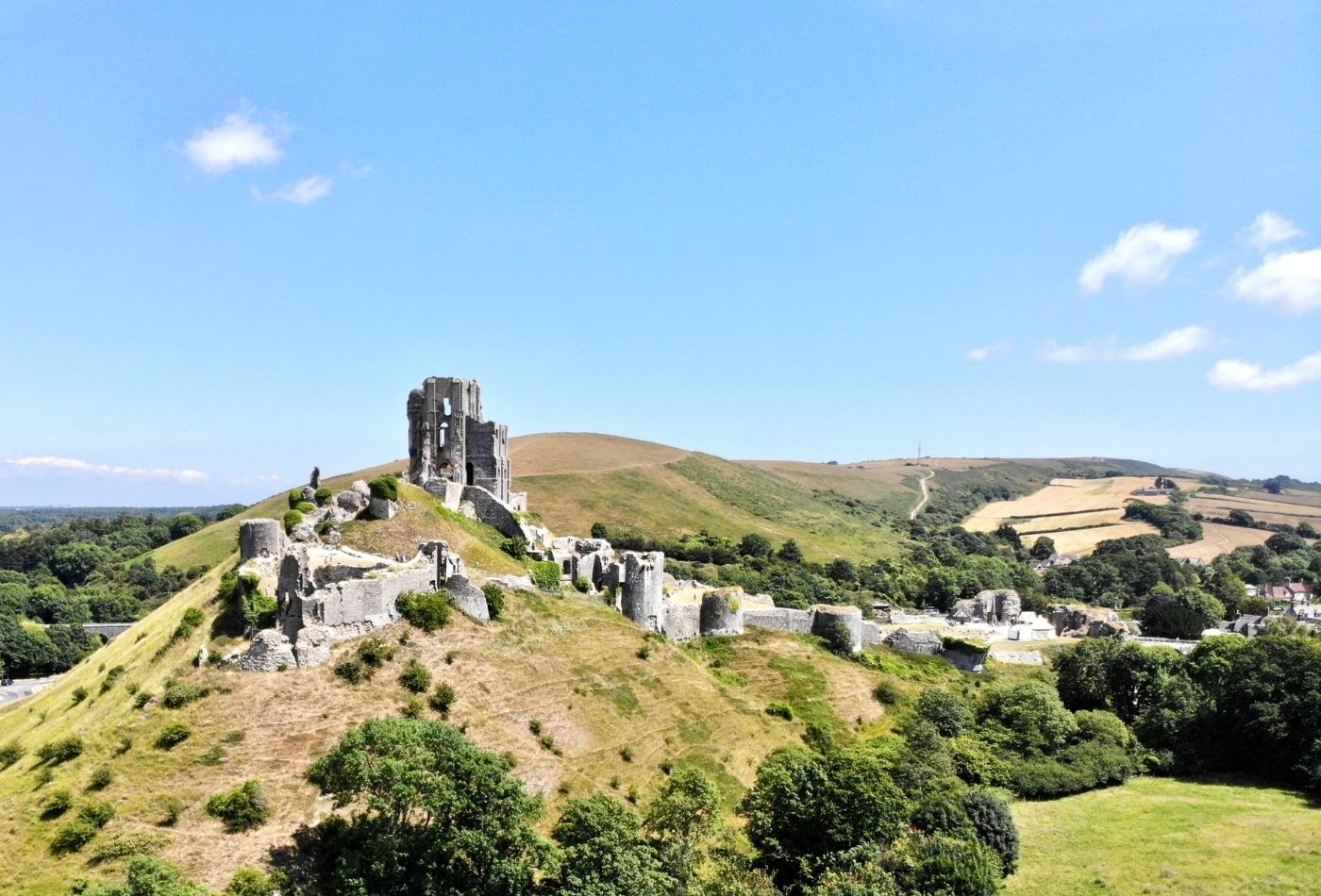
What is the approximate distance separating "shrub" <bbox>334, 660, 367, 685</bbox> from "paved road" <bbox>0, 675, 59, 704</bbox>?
65.7 meters

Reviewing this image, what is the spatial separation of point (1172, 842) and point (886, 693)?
2344 cm

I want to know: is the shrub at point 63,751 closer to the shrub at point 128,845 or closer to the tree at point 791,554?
the shrub at point 128,845

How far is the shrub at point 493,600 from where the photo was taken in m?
45.5

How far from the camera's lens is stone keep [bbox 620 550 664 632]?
191 ft

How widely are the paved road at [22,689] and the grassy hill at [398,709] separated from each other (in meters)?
46.6

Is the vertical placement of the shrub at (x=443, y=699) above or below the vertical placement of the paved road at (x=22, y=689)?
above

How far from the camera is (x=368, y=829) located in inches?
1127

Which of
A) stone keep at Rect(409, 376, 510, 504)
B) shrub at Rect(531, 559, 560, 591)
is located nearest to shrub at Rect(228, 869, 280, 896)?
shrub at Rect(531, 559, 560, 591)

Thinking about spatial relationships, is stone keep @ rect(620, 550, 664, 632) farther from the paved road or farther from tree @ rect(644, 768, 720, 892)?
the paved road

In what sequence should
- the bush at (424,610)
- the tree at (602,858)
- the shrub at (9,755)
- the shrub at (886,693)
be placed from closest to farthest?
1. the tree at (602,858)
2. the shrub at (9,755)
3. the bush at (424,610)
4. the shrub at (886,693)

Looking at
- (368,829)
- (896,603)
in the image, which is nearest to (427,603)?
(368,829)

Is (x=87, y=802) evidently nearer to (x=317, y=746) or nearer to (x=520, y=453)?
(x=317, y=746)

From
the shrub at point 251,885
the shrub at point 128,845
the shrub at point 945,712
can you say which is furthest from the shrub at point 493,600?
the shrub at point 945,712

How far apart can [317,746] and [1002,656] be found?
67.8 metres
